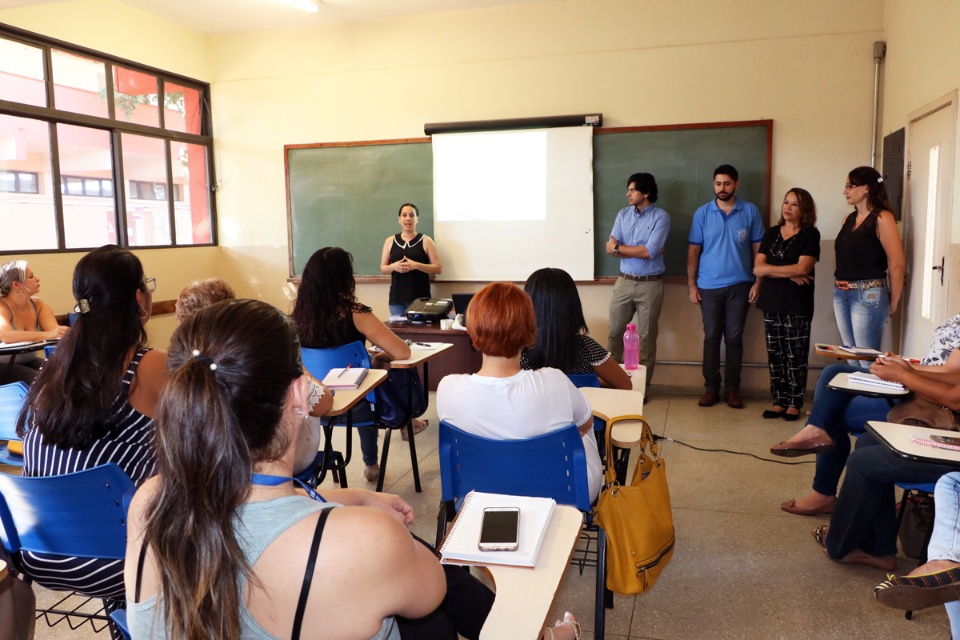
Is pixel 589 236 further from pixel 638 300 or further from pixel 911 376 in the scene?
pixel 911 376

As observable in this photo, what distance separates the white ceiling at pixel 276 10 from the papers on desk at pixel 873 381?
4.17m

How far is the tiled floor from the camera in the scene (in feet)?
7.50

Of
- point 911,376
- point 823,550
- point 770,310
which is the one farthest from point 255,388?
point 770,310

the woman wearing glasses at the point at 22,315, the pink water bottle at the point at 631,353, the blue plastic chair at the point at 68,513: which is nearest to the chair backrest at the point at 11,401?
→ the blue plastic chair at the point at 68,513

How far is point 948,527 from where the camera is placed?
1880 millimetres

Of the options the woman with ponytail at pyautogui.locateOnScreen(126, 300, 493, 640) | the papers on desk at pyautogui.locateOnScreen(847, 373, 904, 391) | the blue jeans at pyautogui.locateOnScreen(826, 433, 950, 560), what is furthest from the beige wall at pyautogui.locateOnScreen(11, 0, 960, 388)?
the woman with ponytail at pyautogui.locateOnScreen(126, 300, 493, 640)

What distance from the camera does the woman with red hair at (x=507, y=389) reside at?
6.43ft

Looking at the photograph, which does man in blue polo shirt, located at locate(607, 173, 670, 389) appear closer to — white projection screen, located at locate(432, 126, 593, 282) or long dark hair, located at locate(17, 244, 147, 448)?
white projection screen, located at locate(432, 126, 593, 282)

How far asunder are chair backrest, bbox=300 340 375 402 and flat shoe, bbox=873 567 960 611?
220cm

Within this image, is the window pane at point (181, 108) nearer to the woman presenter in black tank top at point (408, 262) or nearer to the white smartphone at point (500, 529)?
the woman presenter in black tank top at point (408, 262)

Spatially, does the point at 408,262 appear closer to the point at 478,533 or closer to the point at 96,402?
the point at 96,402

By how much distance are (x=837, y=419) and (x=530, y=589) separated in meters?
2.34

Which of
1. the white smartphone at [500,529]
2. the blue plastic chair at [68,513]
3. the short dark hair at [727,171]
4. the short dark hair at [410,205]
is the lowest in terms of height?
the blue plastic chair at [68,513]

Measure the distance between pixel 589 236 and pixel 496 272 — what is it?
861 mm
